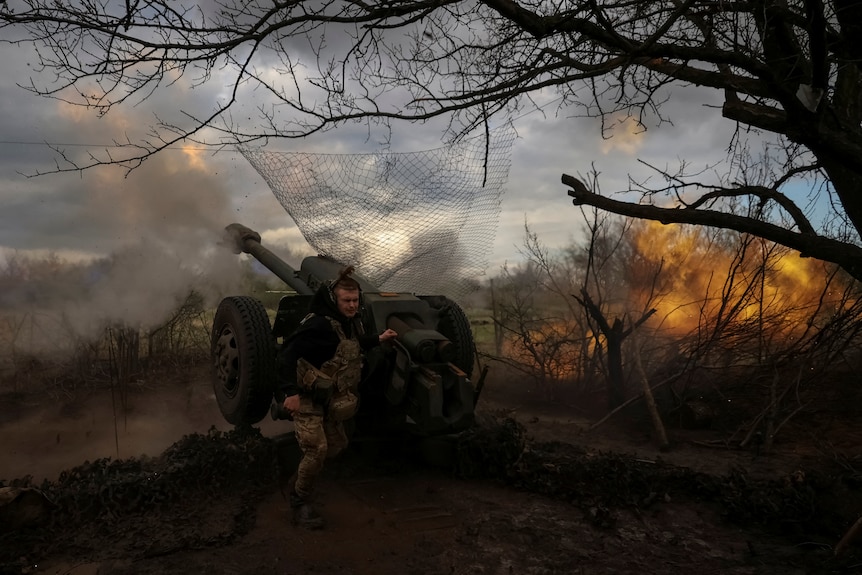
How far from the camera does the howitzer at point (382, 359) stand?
4.69m

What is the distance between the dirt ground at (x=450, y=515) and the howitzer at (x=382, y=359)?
55 centimetres

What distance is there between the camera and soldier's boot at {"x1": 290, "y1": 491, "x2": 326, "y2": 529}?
452 cm

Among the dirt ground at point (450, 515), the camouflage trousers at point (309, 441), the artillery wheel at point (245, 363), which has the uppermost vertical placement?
the artillery wheel at point (245, 363)

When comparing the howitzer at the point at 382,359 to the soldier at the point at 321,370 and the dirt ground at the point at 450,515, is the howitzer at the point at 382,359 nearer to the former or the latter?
the soldier at the point at 321,370

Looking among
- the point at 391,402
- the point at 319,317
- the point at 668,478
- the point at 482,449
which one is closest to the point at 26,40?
the point at 319,317

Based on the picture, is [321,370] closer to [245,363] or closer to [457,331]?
[245,363]

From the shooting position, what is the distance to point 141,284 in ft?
29.9

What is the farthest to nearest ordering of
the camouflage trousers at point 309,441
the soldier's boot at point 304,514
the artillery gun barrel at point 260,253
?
1. the artillery gun barrel at point 260,253
2. the camouflage trousers at point 309,441
3. the soldier's boot at point 304,514

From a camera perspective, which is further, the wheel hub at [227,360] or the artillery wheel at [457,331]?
the artillery wheel at [457,331]

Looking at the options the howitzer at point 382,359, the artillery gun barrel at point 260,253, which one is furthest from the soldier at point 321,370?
the artillery gun barrel at point 260,253

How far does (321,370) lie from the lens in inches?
183

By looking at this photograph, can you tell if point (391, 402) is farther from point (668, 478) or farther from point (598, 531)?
point (668, 478)

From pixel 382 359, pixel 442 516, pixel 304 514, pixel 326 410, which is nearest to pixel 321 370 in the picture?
pixel 326 410

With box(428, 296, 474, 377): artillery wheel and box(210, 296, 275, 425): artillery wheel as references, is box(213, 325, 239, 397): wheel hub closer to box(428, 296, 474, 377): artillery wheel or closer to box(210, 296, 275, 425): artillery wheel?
box(210, 296, 275, 425): artillery wheel
